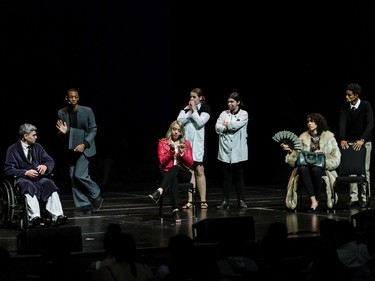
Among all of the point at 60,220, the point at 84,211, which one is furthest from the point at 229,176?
the point at 60,220

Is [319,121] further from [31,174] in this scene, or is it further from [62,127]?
[31,174]

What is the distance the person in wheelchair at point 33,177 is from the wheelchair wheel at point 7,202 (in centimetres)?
14

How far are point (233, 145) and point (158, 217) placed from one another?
5.34ft

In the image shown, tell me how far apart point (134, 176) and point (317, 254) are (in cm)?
1287

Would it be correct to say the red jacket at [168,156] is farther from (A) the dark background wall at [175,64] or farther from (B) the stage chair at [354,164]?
(A) the dark background wall at [175,64]

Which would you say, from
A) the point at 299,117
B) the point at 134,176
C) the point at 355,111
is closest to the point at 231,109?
the point at 355,111

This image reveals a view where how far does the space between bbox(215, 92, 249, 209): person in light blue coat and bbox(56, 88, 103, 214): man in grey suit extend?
171cm

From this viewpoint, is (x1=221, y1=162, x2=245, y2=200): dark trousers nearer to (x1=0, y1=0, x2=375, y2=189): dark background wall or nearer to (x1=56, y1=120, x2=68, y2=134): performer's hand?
(x1=56, y1=120, x2=68, y2=134): performer's hand

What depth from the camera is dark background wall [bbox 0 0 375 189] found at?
17766 mm

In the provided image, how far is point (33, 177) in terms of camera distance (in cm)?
1106

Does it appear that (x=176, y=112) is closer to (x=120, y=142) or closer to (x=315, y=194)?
(x=120, y=142)

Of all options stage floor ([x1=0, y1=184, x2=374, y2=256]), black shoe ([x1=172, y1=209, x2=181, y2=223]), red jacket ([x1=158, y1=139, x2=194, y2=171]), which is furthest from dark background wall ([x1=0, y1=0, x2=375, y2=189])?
black shoe ([x1=172, y1=209, x2=181, y2=223])

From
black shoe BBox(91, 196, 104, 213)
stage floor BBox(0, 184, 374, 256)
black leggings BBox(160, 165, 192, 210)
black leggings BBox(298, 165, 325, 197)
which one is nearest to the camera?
stage floor BBox(0, 184, 374, 256)

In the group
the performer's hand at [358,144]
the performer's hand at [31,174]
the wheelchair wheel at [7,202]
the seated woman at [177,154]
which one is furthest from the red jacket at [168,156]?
the performer's hand at [358,144]
